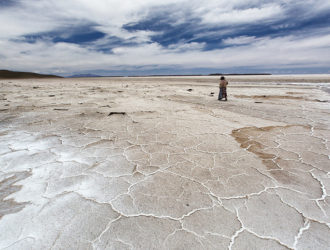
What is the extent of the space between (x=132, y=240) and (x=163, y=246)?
0.21 m

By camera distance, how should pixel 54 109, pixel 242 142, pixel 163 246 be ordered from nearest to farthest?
pixel 163 246 → pixel 242 142 → pixel 54 109

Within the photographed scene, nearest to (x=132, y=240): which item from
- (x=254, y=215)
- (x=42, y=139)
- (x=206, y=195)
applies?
(x=206, y=195)

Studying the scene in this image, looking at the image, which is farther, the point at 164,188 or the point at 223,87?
the point at 223,87

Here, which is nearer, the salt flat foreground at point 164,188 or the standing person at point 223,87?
the salt flat foreground at point 164,188

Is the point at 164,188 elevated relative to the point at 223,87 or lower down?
lower down

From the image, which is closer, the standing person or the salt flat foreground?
the salt flat foreground

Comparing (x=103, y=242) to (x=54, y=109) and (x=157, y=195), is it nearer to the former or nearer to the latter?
(x=157, y=195)

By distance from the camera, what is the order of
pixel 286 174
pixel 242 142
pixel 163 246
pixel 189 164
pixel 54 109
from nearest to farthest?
pixel 163 246, pixel 286 174, pixel 189 164, pixel 242 142, pixel 54 109

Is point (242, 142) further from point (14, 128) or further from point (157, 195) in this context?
point (14, 128)

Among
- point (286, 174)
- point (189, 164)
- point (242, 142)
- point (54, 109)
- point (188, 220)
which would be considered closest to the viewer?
point (188, 220)

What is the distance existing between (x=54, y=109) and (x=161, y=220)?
5010 millimetres

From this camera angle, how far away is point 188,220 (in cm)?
152

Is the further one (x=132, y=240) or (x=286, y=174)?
(x=286, y=174)

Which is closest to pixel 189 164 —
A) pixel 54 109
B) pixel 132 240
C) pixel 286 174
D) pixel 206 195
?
pixel 206 195
